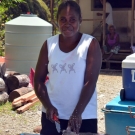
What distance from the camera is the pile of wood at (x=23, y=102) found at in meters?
6.78

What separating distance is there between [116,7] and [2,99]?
737 cm

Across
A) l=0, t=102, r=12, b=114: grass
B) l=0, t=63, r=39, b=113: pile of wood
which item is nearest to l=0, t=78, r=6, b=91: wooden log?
l=0, t=63, r=39, b=113: pile of wood

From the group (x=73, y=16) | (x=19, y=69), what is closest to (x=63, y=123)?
(x=73, y=16)

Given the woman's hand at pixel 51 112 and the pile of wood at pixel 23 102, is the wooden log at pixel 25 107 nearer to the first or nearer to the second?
the pile of wood at pixel 23 102

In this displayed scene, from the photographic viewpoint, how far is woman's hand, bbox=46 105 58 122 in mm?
2727

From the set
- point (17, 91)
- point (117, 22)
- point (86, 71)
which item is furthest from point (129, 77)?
point (117, 22)

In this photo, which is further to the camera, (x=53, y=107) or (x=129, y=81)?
(x=129, y=81)

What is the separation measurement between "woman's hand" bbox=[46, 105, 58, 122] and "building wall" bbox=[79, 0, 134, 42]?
10702 mm

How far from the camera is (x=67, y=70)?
276cm

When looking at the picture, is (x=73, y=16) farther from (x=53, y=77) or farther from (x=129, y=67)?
(x=129, y=67)

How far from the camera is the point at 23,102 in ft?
23.1

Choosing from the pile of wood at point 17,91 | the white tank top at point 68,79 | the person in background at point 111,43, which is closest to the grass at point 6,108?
the pile of wood at point 17,91

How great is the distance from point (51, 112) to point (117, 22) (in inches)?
432

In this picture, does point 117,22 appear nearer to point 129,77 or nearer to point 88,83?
point 129,77
